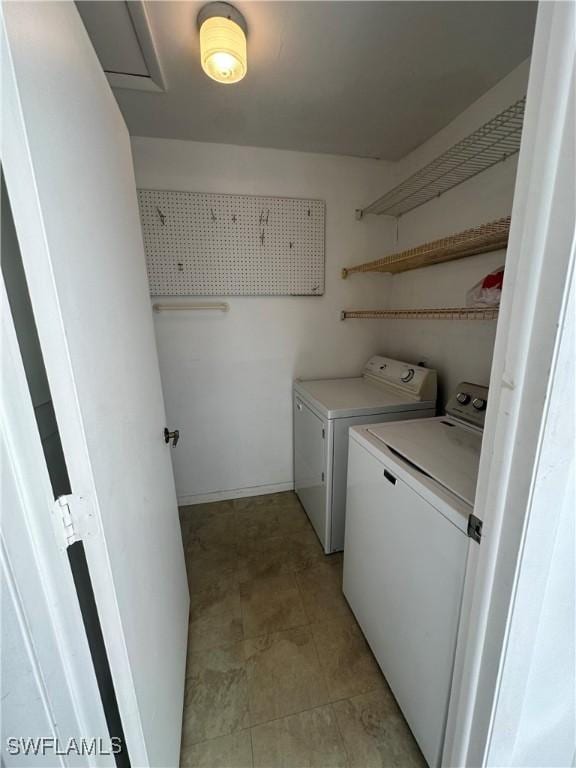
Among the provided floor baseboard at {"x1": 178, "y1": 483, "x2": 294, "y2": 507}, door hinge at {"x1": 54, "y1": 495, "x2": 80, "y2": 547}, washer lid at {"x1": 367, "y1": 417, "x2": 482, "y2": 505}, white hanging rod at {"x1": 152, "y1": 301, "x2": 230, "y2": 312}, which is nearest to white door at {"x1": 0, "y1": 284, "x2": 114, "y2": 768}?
door hinge at {"x1": 54, "y1": 495, "x2": 80, "y2": 547}

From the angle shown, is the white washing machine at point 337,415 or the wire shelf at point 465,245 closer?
the wire shelf at point 465,245

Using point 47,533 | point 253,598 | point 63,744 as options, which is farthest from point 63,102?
Result: point 253,598

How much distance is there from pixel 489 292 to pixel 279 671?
1.85 m

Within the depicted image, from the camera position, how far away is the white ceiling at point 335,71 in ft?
3.59

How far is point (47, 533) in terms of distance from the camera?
0.50 m

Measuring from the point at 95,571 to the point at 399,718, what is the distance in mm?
1335

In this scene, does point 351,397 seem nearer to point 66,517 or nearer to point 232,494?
point 232,494

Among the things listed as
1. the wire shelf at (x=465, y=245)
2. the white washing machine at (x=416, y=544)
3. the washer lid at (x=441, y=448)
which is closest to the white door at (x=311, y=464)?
the white washing machine at (x=416, y=544)

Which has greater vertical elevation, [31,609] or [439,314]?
[439,314]

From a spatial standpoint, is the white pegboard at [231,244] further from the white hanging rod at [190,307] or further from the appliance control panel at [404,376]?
the appliance control panel at [404,376]

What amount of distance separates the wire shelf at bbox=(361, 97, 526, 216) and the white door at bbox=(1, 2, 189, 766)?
128 centimetres

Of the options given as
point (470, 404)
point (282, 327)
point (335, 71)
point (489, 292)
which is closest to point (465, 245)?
point (489, 292)

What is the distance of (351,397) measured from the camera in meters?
1.93

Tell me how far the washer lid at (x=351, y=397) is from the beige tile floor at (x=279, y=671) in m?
0.96
